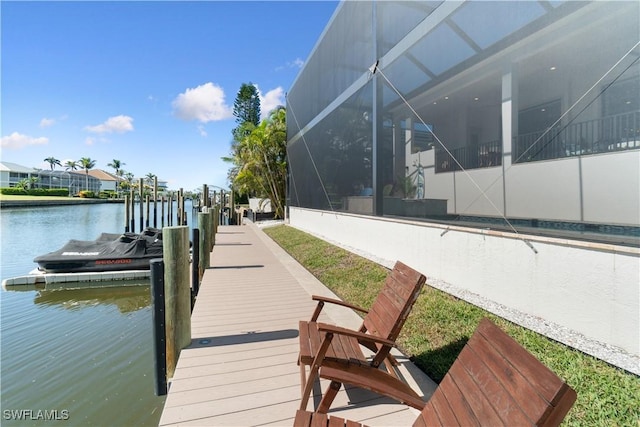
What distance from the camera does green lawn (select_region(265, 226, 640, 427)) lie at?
1.83 metres

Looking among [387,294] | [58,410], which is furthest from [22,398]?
[387,294]

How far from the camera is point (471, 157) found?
13.1 ft

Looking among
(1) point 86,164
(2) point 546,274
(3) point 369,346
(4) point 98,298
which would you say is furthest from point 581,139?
(1) point 86,164

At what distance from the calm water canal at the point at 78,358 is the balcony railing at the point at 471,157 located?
4.69 metres

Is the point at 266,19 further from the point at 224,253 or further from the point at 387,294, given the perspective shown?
the point at 387,294

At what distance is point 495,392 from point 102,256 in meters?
10.3

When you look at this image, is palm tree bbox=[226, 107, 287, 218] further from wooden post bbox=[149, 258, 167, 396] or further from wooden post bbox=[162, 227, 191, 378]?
wooden post bbox=[149, 258, 167, 396]

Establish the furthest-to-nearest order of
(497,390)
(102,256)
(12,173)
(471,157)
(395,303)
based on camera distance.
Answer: (12,173) < (102,256) < (471,157) < (395,303) < (497,390)

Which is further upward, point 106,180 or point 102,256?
point 106,180

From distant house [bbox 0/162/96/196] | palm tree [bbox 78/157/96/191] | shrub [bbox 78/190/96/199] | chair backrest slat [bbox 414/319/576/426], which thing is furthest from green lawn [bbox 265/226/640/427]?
palm tree [bbox 78/157/96/191]

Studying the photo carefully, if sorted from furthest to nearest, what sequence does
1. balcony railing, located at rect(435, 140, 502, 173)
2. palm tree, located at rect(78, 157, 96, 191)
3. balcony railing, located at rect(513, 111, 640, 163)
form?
palm tree, located at rect(78, 157, 96, 191) → balcony railing, located at rect(435, 140, 502, 173) → balcony railing, located at rect(513, 111, 640, 163)

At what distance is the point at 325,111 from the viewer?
10.2 metres

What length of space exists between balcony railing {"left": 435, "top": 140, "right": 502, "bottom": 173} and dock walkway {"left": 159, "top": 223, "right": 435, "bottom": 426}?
2477 millimetres

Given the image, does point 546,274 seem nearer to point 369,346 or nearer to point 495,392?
point 369,346
